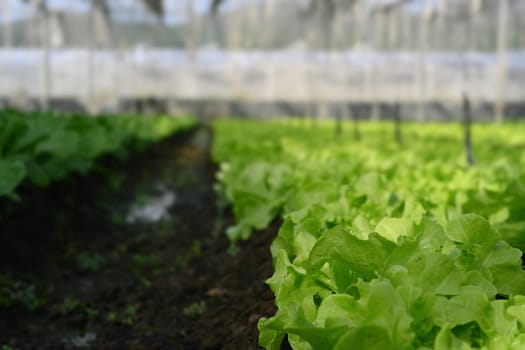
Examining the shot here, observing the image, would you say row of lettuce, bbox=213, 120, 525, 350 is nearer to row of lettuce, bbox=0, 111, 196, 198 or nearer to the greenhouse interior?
the greenhouse interior

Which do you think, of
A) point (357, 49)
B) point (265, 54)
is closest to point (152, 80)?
point (265, 54)

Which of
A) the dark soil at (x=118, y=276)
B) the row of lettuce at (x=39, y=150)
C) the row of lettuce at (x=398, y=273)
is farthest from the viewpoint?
the row of lettuce at (x=39, y=150)

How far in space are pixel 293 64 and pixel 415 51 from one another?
15.4 feet

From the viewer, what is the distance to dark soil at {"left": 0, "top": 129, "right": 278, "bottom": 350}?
130 inches

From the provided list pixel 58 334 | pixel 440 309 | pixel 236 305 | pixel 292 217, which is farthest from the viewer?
pixel 58 334

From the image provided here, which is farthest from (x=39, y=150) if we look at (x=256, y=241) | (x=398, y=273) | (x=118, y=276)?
(x=398, y=273)

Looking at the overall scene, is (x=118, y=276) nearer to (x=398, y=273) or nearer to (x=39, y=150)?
(x=39, y=150)

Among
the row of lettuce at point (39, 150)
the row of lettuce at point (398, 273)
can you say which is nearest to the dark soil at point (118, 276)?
the row of lettuce at point (39, 150)

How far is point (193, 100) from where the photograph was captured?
27188 mm

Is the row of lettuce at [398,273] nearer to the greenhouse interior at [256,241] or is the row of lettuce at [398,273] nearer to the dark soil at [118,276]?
the greenhouse interior at [256,241]

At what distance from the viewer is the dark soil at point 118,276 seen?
3.29m

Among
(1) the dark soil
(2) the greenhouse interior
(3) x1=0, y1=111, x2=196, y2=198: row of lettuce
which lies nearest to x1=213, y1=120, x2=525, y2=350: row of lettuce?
(2) the greenhouse interior

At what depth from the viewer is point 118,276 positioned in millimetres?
4953

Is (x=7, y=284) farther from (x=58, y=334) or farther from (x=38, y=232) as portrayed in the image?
(x=38, y=232)
